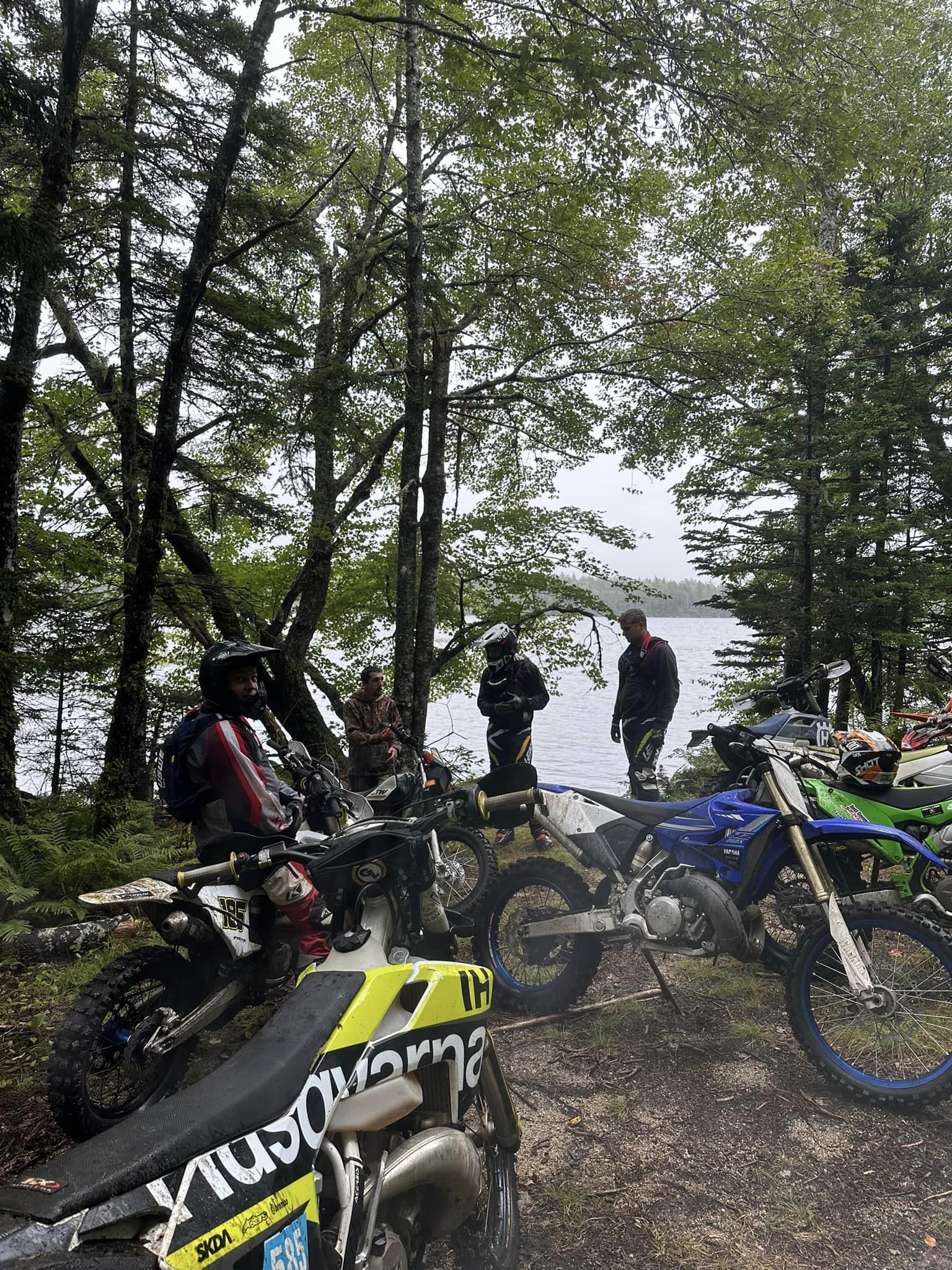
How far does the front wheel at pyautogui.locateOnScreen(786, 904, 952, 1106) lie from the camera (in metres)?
3.16

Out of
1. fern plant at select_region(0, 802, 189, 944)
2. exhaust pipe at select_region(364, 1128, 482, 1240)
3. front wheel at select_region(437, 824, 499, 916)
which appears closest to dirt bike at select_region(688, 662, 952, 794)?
front wheel at select_region(437, 824, 499, 916)

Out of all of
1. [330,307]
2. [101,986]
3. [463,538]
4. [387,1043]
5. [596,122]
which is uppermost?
[330,307]

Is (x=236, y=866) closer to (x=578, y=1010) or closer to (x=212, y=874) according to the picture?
(x=212, y=874)

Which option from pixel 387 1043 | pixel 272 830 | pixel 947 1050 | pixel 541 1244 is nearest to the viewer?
pixel 387 1043

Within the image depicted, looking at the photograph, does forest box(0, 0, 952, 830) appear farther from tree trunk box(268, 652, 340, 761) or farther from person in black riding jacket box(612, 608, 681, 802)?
person in black riding jacket box(612, 608, 681, 802)

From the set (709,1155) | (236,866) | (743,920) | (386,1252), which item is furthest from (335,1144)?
(743,920)

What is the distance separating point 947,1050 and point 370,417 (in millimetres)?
9600

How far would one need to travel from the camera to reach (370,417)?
35.7 feet

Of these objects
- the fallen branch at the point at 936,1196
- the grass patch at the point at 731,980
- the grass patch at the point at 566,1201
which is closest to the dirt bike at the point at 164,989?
the grass patch at the point at 566,1201

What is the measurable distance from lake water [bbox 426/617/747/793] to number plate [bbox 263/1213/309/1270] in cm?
807

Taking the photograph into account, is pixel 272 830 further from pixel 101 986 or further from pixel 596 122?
pixel 596 122

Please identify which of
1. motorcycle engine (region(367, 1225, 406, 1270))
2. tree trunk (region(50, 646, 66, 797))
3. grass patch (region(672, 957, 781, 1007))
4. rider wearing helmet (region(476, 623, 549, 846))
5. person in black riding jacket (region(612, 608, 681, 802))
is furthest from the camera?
tree trunk (region(50, 646, 66, 797))

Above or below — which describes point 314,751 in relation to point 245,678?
below

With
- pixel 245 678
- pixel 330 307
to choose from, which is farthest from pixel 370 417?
pixel 245 678
